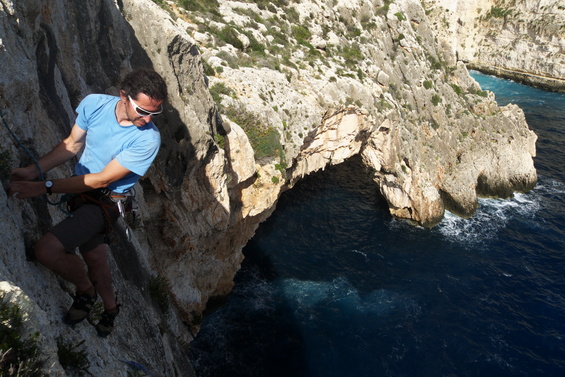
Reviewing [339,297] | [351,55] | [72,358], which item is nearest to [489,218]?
[339,297]

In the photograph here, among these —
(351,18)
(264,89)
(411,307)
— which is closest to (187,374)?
(264,89)

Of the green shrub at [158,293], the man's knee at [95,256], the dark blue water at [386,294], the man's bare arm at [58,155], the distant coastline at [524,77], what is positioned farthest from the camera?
the distant coastline at [524,77]

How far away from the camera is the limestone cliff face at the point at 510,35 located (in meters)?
76.8

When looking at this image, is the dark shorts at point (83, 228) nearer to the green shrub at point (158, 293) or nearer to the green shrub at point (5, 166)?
the green shrub at point (5, 166)

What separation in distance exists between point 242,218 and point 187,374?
42.5ft

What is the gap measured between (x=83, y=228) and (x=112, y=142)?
1.36 meters

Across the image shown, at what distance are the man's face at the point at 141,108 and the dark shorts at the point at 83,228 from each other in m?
1.48

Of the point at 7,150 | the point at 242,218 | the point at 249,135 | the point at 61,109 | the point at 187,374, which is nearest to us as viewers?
the point at 7,150

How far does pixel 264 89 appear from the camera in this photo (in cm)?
2416

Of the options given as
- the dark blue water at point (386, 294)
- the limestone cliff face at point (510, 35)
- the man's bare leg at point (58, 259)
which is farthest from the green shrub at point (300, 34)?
the limestone cliff face at point (510, 35)

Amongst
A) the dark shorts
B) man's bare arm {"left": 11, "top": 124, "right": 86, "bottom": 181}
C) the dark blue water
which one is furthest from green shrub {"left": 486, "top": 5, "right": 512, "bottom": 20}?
the dark shorts

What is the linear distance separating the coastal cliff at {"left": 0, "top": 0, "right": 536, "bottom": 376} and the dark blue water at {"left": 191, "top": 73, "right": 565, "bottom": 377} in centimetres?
269

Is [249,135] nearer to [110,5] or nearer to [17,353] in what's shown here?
[110,5]

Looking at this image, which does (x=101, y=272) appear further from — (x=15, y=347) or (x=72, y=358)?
(x=15, y=347)
